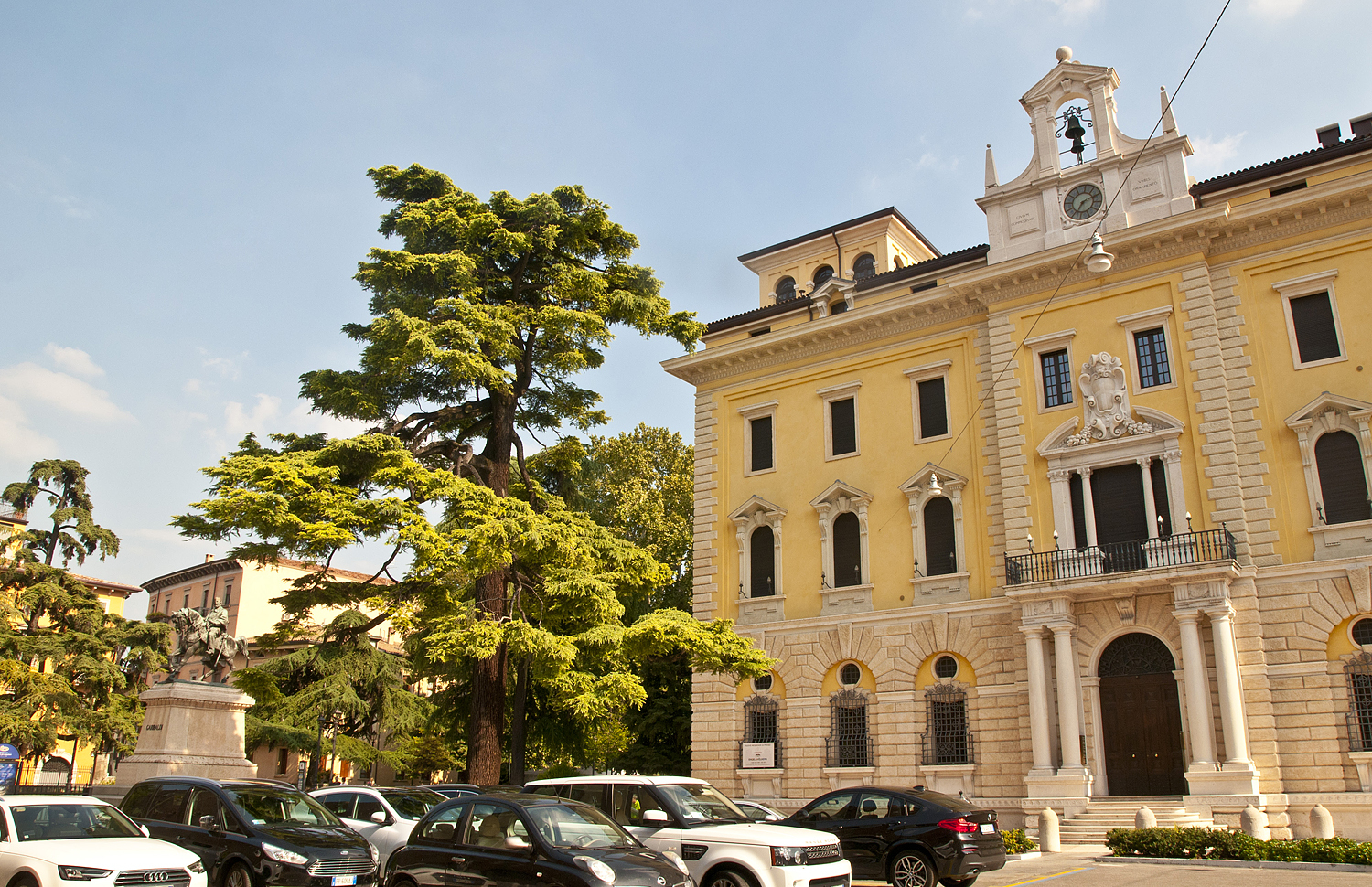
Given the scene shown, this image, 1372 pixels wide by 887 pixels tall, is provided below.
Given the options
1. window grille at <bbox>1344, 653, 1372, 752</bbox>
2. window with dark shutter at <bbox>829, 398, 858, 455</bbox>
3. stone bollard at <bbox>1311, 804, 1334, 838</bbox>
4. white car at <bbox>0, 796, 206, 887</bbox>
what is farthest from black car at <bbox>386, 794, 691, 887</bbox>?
window with dark shutter at <bbox>829, 398, 858, 455</bbox>

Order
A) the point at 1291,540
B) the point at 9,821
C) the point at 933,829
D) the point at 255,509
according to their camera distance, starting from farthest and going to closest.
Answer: the point at 1291,540, the point at 255,509, the point at 933,829, the point at 9,821

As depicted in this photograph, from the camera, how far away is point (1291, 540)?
21.4m

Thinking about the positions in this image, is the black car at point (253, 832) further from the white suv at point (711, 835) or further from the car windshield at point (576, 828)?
the car windshield at point (576, 828)

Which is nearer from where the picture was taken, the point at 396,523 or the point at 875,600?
the point at 396,523

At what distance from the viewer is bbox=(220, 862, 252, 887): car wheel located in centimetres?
1123

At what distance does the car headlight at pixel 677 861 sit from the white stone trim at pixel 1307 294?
19.3 meters

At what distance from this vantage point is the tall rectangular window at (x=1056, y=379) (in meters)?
25.1

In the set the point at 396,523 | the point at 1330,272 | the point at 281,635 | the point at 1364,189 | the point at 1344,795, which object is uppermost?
the point at 1364,189

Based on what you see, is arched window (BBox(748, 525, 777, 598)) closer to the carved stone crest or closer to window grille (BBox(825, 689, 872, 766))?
window grille (BBox(825, 689, 872, 766))

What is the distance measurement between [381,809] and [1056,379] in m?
19.1

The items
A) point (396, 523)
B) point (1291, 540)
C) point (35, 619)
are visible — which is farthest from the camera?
point (35, 619)

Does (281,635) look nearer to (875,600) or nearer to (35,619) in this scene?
(875,600)

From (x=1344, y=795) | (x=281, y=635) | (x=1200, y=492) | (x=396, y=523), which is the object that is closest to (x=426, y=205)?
(x=396, y=523)

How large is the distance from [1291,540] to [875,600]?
986 cm
